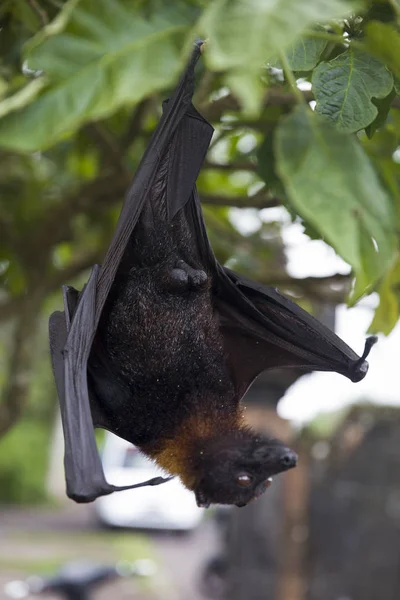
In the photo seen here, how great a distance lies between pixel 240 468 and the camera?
2807 millimetres

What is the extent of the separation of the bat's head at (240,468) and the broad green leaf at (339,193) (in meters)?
1.49

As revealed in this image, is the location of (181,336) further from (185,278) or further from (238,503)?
(238,503)

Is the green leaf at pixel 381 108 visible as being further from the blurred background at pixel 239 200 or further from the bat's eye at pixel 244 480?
the bat's eye at pixel 244 480

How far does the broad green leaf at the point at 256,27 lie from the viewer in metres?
1.13

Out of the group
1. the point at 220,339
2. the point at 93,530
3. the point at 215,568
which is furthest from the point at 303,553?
the point at 93,530

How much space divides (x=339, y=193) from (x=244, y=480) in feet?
5.56

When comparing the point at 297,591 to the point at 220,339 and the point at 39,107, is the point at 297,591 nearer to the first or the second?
the point at 220,339

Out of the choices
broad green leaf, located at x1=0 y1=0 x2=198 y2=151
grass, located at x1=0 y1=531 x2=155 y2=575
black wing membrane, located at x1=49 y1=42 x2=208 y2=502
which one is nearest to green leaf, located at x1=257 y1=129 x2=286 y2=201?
black wing membrane, located at x1=49 y1=42 x2=208 y2=502

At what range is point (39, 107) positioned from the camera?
139cm

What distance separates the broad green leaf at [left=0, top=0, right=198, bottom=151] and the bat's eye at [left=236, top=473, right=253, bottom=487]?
1714 mm

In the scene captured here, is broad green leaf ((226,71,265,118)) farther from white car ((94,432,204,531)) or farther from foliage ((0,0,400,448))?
white car ((94,432,204,531))

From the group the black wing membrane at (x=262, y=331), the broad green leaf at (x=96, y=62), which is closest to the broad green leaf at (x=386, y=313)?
the black wing membrane at (x=262, y=331)

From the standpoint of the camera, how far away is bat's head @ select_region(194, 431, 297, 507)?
2768 millimetres

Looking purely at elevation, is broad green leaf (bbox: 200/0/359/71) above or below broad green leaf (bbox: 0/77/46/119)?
above
